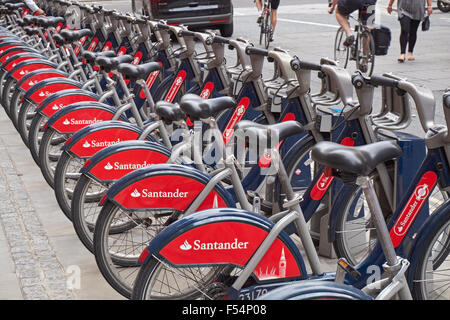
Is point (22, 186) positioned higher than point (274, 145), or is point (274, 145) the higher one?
point (274, 145)

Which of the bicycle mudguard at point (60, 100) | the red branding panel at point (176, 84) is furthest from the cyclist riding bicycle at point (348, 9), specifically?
the bicycle mudguard at point (60, 100)

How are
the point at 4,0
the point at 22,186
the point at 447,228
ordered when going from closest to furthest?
the point at 447,228 < the point at 22,186 < the point at 4,0

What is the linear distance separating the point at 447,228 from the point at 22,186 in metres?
4.21

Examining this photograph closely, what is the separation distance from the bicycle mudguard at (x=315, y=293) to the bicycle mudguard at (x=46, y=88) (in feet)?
15.2

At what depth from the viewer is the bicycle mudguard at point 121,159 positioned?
4703 mm

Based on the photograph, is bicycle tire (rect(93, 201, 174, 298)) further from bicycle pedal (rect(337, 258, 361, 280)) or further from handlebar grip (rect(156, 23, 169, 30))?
handlebar grip (rect(156, 23, 169, 30))

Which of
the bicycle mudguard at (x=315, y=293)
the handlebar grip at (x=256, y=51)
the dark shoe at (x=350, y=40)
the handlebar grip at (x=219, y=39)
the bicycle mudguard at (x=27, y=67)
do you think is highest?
the handlebar grip at (x=256, y=51)

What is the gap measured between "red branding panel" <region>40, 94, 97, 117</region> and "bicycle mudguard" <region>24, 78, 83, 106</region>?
0.58m

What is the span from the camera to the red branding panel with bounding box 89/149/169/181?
4707 millimetres

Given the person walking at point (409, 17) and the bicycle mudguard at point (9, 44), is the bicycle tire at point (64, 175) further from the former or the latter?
the person walking at point (409, 17)

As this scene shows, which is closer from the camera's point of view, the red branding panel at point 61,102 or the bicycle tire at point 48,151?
the bicycle tire at point 48,151

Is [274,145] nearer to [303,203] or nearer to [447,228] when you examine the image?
[447,228]

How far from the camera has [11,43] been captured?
10.2 meters

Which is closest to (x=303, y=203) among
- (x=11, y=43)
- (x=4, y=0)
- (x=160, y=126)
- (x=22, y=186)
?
(x=160, y=126)
